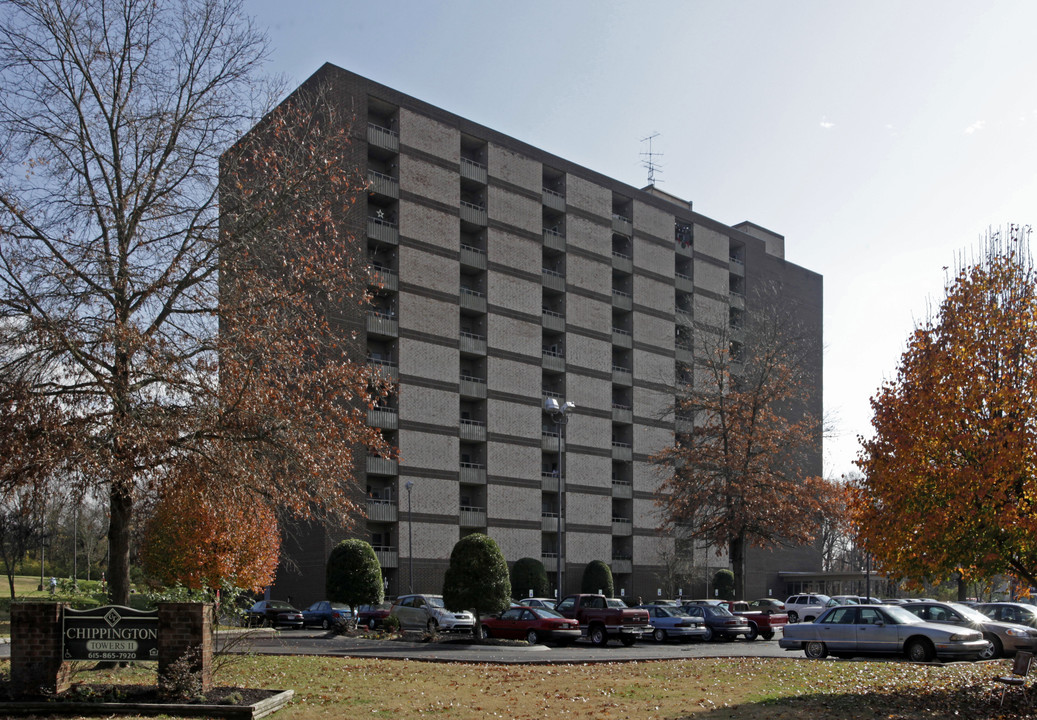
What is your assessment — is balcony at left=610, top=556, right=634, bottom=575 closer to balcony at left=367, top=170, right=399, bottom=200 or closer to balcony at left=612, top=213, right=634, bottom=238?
balcony at left=612, top=213, right=634, bottom=238

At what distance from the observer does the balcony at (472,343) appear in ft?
190

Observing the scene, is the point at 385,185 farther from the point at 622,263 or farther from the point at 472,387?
the point at 622,263

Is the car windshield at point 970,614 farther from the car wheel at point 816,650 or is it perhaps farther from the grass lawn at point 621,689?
the car wheel at point 816,650

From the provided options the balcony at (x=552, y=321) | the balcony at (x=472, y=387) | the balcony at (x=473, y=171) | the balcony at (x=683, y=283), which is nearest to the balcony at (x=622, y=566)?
the balcony at (x=472, y=387)

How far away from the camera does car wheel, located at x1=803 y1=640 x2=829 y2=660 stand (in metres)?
25.6

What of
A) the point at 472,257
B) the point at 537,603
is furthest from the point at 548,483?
the point at 537,603

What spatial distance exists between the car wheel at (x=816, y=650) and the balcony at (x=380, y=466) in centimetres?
3034

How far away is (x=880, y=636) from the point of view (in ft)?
81.1

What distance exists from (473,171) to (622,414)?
19.2 meters

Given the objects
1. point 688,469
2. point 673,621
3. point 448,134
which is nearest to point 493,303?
point 448,134

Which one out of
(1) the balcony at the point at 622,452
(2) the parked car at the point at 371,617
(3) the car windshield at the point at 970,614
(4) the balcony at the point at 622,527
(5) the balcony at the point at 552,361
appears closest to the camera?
(3) the car windshield at the point at 970,614

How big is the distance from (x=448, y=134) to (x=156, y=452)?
44.3 meters

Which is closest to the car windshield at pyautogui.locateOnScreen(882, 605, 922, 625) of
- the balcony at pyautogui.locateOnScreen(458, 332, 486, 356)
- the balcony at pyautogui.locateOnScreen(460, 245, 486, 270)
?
the balcony at pyautogui.locateOnScreen(458, 332, 486, 356)

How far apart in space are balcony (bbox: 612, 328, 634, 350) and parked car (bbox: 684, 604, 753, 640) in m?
32.0
